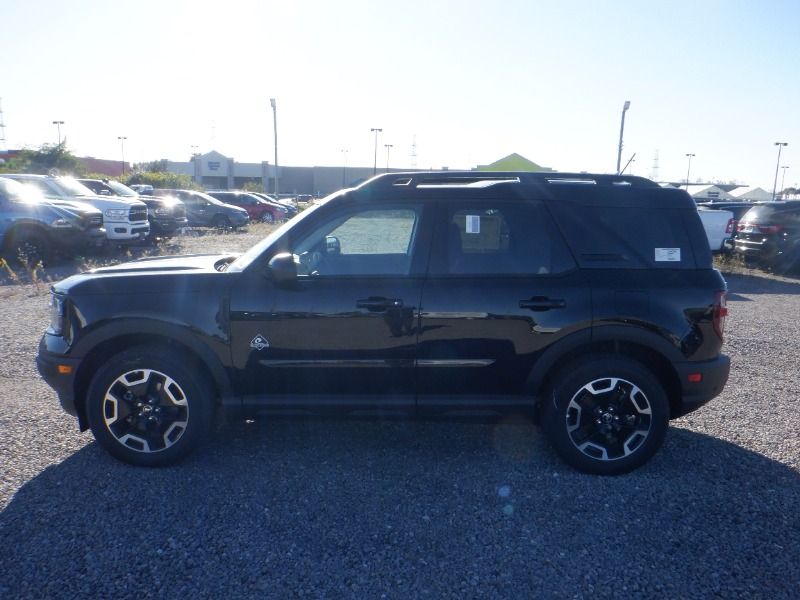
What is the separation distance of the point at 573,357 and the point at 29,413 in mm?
4190

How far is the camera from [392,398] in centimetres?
444

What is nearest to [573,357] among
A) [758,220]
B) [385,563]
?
[385,563]

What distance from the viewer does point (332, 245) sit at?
190 inches

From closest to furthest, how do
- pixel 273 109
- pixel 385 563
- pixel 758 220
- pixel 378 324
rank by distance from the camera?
pixel 385 563 < pixel 378 324 < pixel 758 220 < pixel 273 109

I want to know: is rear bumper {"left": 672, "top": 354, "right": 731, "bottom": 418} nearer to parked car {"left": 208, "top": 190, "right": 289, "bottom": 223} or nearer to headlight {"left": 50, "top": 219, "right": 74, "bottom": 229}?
headlight {"left": 50, "top": 219, "right": 74, "bottom": 229}

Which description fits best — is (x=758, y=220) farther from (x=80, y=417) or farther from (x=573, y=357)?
(x=80, y=417)

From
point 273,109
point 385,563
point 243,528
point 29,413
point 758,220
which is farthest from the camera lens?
point 273,109

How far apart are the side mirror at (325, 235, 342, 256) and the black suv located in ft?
0.58

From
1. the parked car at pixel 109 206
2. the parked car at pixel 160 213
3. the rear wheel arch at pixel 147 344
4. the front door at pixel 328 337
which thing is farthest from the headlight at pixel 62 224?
the front door at pixel 328 337

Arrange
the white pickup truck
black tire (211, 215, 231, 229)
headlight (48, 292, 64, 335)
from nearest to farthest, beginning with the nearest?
headlight (48, 292, 64, 335) < the white pickup truck < black tire (211, 215, 231, 229)

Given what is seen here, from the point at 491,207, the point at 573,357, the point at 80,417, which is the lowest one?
the point at 80,417

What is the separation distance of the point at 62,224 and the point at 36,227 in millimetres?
490

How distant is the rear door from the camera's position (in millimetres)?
4375

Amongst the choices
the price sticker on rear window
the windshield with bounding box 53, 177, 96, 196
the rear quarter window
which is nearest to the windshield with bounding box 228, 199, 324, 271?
the rear quarter window
